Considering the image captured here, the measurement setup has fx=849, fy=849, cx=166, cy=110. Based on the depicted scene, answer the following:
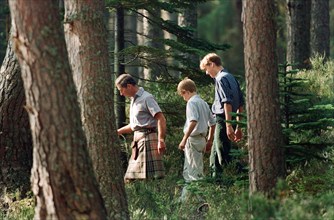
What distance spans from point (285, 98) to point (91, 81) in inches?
108

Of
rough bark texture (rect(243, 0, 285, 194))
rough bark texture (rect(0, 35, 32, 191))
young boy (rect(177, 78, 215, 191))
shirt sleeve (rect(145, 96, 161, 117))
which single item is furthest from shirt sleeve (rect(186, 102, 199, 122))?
rough bark texture (rect(0, 35, 32, 191))

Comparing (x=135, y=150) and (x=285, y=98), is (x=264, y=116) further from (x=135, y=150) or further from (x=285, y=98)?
(x=135, y=150)

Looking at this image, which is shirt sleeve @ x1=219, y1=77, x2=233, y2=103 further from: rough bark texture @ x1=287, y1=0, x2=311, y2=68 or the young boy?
rough bark texture @ x1=287, y1=0, x2=311, y2=68

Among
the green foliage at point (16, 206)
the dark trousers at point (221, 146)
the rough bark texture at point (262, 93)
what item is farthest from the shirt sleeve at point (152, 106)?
the rough bark texture at point (262, 93)

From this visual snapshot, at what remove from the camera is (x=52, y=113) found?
7.47m

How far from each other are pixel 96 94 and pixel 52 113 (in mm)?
Result: 2092

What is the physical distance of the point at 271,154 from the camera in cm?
955

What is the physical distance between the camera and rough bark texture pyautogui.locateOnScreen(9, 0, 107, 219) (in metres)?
7.48

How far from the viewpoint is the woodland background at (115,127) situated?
7.52 metres

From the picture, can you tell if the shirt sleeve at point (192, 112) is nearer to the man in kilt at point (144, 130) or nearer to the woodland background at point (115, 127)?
the man in kilt at point (144, 130)

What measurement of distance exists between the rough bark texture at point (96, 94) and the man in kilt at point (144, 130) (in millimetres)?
1887

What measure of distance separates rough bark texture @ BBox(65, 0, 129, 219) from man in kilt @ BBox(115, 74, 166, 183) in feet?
6.19

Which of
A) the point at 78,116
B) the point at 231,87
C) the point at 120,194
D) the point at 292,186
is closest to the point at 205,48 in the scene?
the point at 231,87

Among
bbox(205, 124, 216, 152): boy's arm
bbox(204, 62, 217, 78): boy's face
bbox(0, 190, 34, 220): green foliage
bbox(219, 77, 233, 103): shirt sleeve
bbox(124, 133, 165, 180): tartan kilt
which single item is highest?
bbox(204, 62, 217, 78): boy's face
